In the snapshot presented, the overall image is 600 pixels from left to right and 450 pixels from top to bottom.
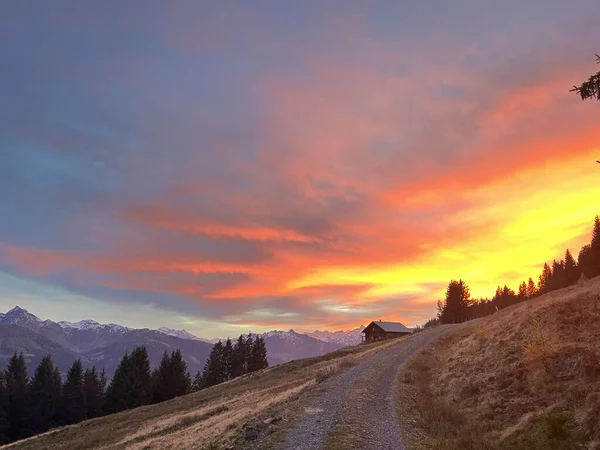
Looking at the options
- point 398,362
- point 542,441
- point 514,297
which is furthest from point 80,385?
point 514,297

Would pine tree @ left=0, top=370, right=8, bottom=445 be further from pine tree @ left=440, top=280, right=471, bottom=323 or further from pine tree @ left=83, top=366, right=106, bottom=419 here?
pine tree @ left=440, top=280, right=471, bottom=323

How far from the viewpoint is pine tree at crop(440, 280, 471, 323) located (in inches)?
4343

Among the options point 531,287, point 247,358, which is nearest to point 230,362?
point 247,358

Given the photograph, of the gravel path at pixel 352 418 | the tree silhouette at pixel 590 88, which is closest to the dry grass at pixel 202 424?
the gravel path at pixel 352 418

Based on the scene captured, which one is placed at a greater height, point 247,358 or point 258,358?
point 247,358

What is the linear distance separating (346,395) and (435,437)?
8.99m

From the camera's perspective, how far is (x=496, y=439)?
15859 millimetres

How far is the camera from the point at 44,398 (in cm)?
8288

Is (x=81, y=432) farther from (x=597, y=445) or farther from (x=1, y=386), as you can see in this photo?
(x=597, y=445)

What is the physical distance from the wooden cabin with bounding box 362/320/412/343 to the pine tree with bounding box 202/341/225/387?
4285 cm

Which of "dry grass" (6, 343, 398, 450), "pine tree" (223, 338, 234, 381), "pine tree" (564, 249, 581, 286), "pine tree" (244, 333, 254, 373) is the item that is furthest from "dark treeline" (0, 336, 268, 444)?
"pine tree" (564, 249, 581, 286)

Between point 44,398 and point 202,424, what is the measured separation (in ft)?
243

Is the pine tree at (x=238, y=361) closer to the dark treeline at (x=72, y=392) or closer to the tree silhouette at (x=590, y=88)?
the dark treeline at (x=72, y=392)

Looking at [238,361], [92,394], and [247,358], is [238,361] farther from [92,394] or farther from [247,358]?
[92,394]
